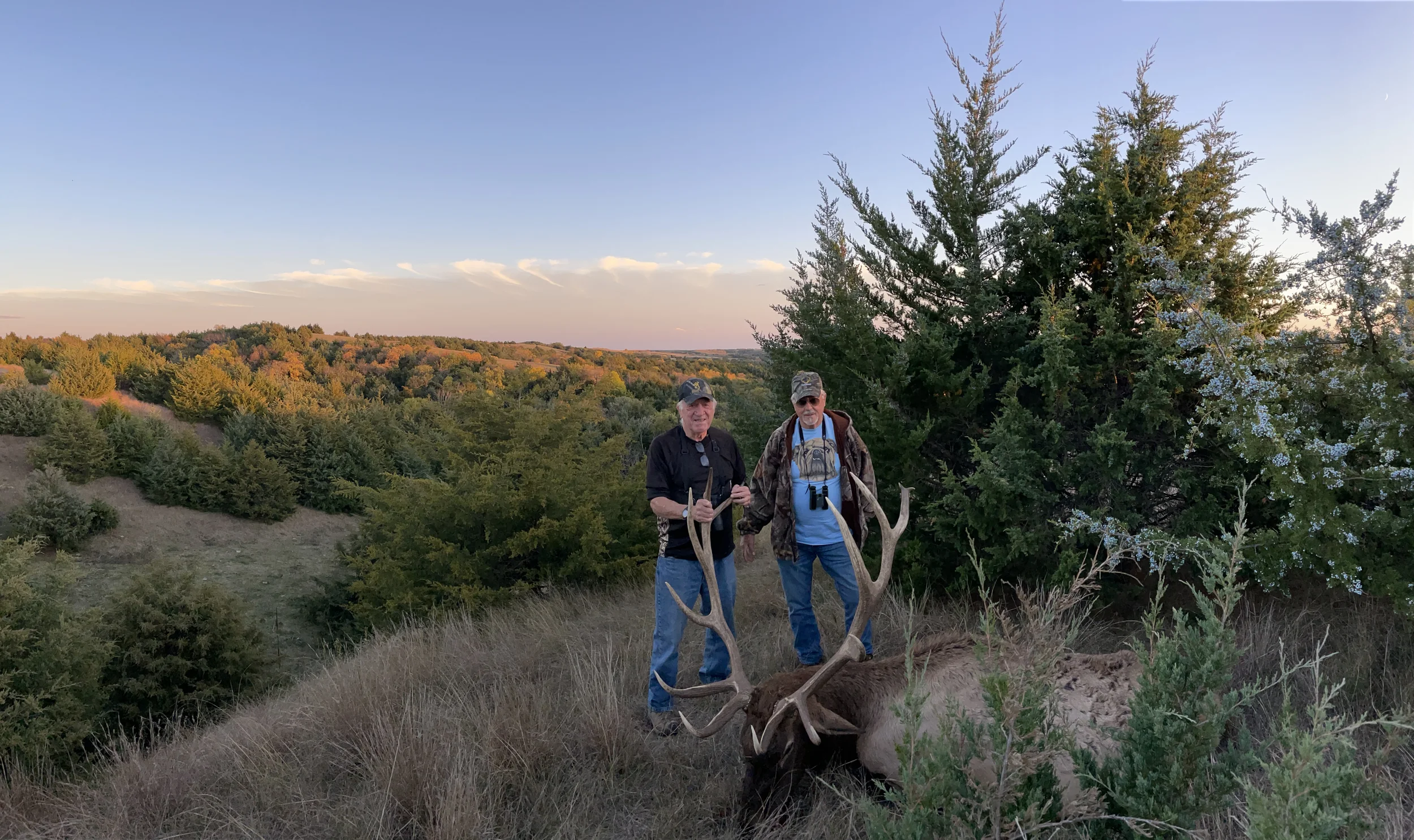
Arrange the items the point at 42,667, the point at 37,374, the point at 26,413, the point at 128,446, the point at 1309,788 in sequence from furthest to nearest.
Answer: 1. the point at 37,374
2. the point at 26,413
3. the point at 128,446
4. the point at 42,667
5. the point at 1309,788

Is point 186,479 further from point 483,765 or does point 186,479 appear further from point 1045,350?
point 1045,350

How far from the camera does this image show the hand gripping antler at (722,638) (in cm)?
308

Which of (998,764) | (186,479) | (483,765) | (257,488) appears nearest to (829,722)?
(998,764)

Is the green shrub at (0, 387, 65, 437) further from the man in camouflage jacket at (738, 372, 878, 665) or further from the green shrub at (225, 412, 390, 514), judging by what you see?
the man in camouflage jacket at (738, 372, 878, 665)

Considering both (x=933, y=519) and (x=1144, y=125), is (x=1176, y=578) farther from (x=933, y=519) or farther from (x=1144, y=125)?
(x=1144, y=125)

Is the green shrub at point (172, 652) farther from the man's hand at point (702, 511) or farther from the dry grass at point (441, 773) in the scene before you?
the man's hand at point (702, 511)

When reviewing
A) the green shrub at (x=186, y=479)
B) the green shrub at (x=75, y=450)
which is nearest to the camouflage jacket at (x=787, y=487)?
A: the green shrub at (x=186, y=479)

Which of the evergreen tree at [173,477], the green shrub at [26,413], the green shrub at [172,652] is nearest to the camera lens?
the green shrub at [172,652]

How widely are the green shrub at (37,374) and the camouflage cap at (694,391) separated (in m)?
44.8

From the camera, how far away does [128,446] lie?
79.7 ft

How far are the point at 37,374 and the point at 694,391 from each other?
160 feet

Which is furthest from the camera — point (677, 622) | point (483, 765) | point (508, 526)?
point (508, 526)

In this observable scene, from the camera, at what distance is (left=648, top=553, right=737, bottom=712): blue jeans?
3.94 metres

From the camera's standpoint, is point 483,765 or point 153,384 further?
point 153,384
